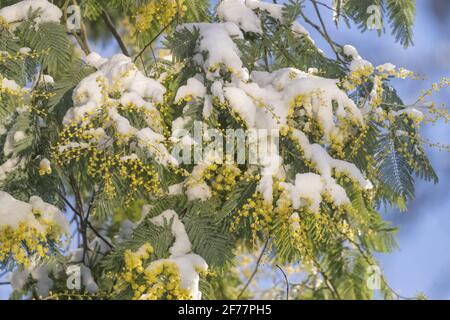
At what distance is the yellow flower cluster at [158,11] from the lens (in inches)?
148

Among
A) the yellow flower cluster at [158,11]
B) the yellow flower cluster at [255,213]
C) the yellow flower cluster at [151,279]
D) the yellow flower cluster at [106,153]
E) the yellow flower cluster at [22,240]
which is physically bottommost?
the yellow flower cluster at [151,279]

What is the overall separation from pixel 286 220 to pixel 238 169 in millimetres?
278

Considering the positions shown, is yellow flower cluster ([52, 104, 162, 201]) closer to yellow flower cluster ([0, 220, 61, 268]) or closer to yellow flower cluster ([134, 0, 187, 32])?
yellow flower cluster ([0, 220, 61, 268])

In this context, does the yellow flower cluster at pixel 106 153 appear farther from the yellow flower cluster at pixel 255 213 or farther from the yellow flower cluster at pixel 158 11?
the yellow flower cluster at pixel 158 11

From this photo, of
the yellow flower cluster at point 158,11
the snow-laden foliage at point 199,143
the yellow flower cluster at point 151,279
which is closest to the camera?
the yellow flower cluster at point 151,279

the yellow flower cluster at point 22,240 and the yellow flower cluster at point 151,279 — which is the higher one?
the yellow flower cluster at point 22,240

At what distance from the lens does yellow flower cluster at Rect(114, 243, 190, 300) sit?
116 inches

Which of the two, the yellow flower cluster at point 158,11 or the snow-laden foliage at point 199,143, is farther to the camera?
the yellow flower cluster at point 158,11

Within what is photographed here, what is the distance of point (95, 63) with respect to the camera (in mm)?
3545

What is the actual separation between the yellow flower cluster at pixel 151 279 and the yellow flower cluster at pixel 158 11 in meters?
1.23

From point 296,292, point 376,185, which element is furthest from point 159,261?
point 296,292

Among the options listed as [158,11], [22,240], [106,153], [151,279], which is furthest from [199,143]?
[158,11]

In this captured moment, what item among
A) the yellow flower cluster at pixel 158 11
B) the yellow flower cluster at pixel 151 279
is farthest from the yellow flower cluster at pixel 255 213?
the yellow flower cluster at pixel 158 11
